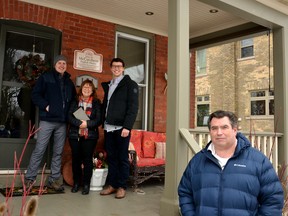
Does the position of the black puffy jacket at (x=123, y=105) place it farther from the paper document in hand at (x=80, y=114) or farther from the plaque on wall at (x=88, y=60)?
the plaque on wall at (x=88, y=60)

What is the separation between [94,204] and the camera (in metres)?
3.67

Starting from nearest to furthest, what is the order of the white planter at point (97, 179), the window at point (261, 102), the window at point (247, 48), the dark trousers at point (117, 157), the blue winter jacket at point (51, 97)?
1. the dark trousers at point (117, 157)
2. the blue winter jacket at point (51, 97)
3. the white planter at point (97, 179)
4. the window at point (261, 102)
5. the window at point (247, 48)

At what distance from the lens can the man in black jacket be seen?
3.99m

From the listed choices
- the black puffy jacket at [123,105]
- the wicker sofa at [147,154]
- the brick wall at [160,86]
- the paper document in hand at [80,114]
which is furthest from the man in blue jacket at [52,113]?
the brick wall at [160,86]

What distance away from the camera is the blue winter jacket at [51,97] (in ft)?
13.7

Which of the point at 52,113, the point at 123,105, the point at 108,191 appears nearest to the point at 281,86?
the point at 123,105

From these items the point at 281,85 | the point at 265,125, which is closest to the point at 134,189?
the point at 281,85

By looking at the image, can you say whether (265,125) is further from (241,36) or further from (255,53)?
(241,36)

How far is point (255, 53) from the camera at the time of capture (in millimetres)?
15805

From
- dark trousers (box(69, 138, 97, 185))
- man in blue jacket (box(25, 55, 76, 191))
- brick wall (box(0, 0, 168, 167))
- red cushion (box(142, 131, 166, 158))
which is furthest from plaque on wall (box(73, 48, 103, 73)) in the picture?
dark trousers (box(69, 138, 97, 185))

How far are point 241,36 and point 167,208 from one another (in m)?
3.64

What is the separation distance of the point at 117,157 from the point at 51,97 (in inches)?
47.1

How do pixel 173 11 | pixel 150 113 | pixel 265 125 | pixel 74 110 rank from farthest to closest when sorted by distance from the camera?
pixel 265 125
pixel 150 113
pixel 74 110
pixel 173 11

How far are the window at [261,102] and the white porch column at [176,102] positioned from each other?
41.4 feet
